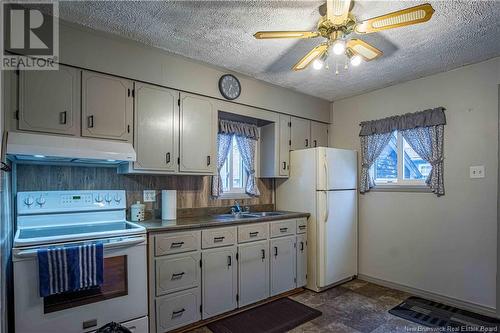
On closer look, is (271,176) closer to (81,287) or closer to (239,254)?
(239,254)

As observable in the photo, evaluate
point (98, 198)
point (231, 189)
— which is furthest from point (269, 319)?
point (98, 198)

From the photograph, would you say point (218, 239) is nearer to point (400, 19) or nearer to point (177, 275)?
point (177, 275)

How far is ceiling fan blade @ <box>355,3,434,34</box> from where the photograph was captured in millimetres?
1597

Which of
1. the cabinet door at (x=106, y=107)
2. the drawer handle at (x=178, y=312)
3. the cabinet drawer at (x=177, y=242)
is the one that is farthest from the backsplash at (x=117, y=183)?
the drawer handle at (x=178, y=312)

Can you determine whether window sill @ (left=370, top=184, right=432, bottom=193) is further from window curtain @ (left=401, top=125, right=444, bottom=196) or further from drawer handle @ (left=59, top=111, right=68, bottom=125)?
drawer handle @ (left=59, top=111, right=68, bottom=125)

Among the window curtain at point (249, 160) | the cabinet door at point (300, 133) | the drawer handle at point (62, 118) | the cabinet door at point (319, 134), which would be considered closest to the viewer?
the drawer handle at point (62, 118)

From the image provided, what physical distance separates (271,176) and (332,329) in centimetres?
175

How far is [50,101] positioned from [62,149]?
400 mm

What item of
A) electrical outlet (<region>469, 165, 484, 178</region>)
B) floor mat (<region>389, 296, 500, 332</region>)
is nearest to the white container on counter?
floor mat (<region>389, 296, 500, 332</region>)

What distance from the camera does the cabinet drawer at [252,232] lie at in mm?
2832

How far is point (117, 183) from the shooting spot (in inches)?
105

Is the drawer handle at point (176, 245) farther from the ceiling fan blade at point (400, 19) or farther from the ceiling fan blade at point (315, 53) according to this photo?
the ceiling fan blade at point (400, 19)

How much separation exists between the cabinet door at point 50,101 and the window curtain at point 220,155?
150 centimetres

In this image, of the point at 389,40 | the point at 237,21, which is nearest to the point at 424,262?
the point at 389,40
